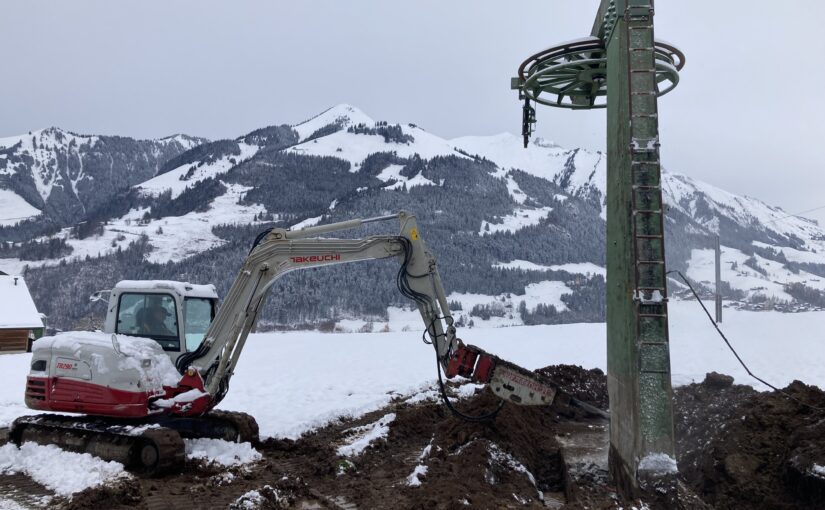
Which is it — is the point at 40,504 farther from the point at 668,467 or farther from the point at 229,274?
the point at 229,274

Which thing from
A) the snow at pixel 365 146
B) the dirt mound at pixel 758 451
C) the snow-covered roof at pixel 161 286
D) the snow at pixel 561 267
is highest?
the snow at pixel 365 146

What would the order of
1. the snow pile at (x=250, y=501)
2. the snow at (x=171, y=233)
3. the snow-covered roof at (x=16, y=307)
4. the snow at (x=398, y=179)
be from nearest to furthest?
the snow pile at (x=250, y=501), the snow-covered roof at (x=16, y=307), the snow at (x=171, y=233), the snow at (x=398, y=179)

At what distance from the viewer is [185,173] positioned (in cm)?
17638

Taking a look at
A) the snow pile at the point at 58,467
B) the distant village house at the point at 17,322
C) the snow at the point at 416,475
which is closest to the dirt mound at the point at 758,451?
the snow at the point at 416,475

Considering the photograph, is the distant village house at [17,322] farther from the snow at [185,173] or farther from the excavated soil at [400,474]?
the snow at [185,173]

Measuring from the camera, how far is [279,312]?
260ft

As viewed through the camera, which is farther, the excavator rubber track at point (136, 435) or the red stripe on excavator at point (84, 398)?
the red stripe on excavator at point (84, 398)

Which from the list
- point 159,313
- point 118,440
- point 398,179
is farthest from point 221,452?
point 398,179

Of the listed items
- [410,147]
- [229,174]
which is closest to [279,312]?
[229,174]

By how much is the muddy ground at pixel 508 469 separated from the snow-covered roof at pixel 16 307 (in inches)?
1540

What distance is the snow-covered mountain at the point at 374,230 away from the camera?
82.6m

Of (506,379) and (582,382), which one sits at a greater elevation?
(506,379)

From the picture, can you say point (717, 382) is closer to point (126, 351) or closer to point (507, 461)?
point (507, 461)

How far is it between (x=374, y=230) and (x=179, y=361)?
174 feet
